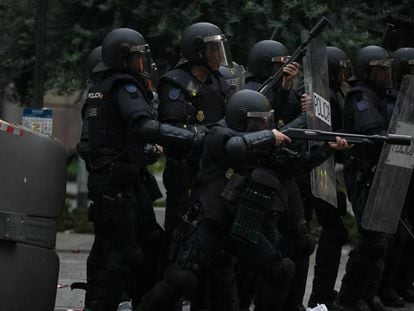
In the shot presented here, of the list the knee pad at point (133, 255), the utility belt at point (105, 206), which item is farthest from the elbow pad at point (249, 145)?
the knee pad at point (133, 255)

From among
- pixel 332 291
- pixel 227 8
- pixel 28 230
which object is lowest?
pixel 332 291

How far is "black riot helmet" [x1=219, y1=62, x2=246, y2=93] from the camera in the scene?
8039 millimetres

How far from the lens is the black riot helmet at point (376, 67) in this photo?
7980 millimetres

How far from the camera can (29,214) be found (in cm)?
663

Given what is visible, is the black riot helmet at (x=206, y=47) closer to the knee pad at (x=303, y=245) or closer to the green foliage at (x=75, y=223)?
the knee pad at (x=303, y=245)

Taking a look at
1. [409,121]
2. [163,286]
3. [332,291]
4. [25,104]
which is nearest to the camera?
[163,286]

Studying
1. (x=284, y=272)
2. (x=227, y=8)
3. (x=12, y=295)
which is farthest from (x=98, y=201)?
(x=227, y=8)

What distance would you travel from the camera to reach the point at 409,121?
24.9 feet

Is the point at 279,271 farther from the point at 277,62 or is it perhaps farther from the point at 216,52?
the point at 277,62

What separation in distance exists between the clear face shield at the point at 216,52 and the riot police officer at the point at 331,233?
1.09 meters

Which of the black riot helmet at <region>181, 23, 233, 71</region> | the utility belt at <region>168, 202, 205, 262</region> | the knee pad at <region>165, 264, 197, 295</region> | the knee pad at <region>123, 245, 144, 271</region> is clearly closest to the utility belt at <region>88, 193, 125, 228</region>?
the knee pad at <region>123, 245, 144, 271</region>

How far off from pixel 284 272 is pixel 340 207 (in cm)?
157

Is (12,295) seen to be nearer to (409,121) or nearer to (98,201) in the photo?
(98,201)

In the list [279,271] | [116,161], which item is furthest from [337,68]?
[279,271]
